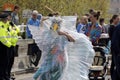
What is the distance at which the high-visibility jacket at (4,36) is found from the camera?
37.6 ft

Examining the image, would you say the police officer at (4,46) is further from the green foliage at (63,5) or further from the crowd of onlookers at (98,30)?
the green foliage at (63,5)

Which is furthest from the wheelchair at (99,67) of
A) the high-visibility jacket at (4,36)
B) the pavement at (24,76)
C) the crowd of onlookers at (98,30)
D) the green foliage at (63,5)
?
the green foliage at (63,5)

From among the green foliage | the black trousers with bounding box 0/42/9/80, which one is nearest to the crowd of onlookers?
the black trousers with bounding box 0/42/9/80

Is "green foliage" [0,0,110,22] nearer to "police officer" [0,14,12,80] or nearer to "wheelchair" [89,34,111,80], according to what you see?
"police officer" [0,14,12,80]

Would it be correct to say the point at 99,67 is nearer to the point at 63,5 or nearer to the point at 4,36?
the point at 4,36

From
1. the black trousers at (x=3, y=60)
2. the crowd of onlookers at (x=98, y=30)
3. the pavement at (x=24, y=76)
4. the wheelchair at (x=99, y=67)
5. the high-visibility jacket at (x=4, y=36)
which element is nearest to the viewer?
the crowd of onlookers at (x=98, y=30)

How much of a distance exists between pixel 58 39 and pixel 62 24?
1.14ft

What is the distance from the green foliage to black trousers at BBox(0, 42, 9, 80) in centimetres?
2029

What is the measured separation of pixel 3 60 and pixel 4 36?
22.4 inches

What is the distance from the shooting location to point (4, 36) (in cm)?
1149

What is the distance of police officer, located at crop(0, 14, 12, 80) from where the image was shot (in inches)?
452

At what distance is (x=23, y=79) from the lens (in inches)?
530

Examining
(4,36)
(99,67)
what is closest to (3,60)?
(4,36)

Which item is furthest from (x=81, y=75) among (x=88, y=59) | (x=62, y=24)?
(x=62, y=24)
